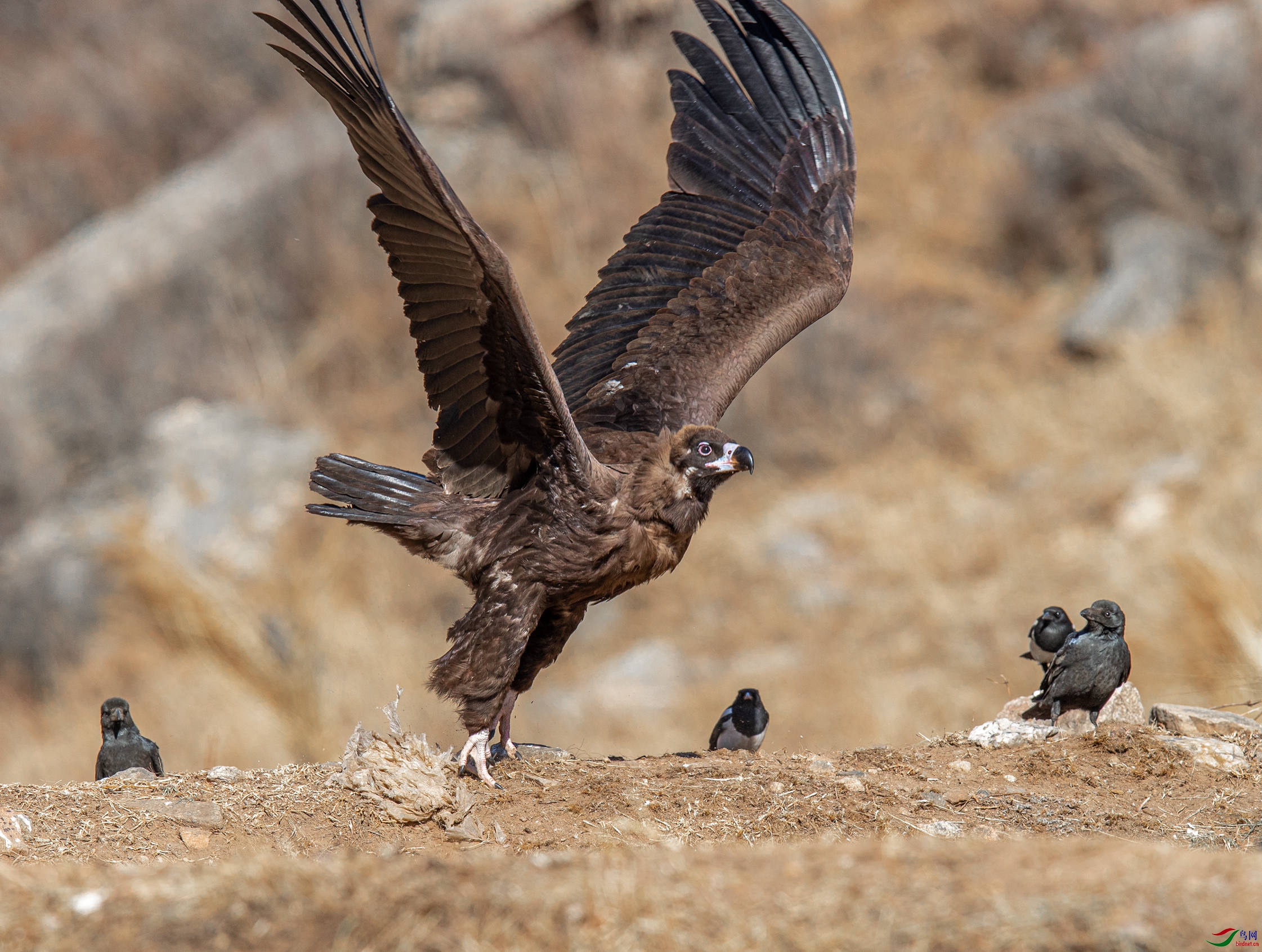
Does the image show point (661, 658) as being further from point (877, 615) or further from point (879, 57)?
point (879, 57)

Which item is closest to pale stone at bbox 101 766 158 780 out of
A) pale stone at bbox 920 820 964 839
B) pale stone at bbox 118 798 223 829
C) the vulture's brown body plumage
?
pale stone at bbox 118 798 223 829

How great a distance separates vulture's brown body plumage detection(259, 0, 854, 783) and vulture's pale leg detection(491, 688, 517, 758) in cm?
1

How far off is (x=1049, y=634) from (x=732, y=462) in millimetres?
1762

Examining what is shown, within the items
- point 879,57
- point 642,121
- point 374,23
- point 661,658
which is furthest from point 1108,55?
point 374,23

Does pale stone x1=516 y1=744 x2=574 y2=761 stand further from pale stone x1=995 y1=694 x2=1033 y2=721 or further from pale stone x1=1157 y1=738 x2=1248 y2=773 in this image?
pale stone x1=1157 y1=738 x2=1248 y2=773

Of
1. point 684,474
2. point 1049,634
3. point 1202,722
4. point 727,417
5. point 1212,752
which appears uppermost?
point 727,417

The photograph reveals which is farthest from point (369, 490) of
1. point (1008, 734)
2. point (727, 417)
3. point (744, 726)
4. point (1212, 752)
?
point (727, 417)

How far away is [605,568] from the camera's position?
5.03m

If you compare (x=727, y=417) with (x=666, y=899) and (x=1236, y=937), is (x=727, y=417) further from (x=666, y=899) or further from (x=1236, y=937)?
(x=1236, y=937)

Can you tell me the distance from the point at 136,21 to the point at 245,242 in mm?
8260

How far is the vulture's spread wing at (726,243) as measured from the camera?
20.2 ft

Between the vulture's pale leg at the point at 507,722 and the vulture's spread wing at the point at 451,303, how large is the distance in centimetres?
84

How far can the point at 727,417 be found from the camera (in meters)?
15.5

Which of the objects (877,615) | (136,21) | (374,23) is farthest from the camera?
(136,21)
